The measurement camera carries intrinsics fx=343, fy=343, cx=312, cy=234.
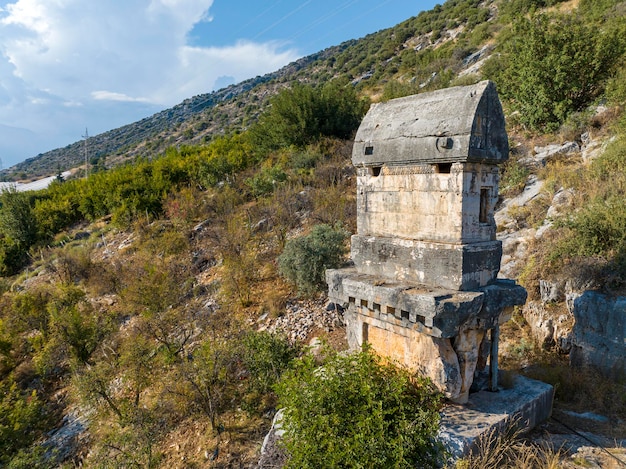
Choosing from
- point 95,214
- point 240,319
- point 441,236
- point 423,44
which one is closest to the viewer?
point 441,236

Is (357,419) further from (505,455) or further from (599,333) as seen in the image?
(599,333)

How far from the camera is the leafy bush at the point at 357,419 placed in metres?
2.71

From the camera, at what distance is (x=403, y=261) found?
3715 millimetres

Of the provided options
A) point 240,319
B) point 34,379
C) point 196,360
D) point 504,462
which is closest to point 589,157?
point 504,462

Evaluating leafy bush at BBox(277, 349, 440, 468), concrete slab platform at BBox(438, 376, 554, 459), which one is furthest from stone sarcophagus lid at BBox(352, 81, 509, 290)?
concrete slab platform at BBox(438, 376, 554, 459)

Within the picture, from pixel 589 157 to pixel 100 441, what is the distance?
12191 mm

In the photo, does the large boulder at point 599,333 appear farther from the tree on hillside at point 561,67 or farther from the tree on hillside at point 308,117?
the tree on hillside at point 308,117

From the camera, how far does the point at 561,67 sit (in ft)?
32.7

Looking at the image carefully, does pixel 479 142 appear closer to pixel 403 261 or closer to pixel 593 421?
pixel 403 261

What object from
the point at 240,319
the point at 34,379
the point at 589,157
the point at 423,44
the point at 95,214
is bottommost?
the point at 34,379

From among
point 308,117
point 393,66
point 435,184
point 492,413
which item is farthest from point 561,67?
point 393,66

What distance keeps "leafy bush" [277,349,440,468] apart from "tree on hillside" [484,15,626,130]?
10.6 metres

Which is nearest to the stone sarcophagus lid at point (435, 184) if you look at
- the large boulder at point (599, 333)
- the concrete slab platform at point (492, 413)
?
the concrete slab platform at point (492, 413)

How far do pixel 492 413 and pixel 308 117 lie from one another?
14.1 meters
